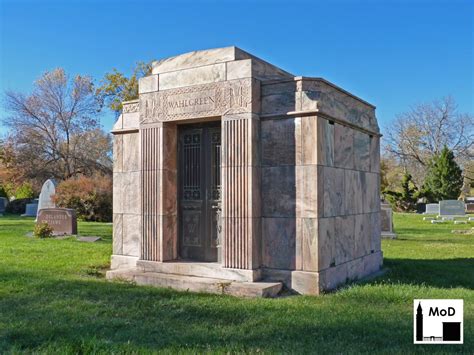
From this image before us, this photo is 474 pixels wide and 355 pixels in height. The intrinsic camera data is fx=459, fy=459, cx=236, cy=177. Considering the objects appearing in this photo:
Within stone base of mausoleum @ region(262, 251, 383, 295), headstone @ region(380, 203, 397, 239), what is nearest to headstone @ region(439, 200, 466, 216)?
headstone @ region(380, 203, 397, 239)

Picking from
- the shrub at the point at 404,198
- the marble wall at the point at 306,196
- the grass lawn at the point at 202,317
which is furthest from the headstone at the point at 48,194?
the shrub at the point at 404,198

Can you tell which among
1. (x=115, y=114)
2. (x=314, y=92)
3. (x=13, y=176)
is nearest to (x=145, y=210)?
(x=314, y=92)

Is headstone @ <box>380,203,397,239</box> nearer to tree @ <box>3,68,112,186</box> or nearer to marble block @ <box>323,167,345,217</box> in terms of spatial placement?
marble block @ <box>323,167,345,217</box>

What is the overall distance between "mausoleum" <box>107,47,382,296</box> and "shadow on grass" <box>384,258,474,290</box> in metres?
0.70

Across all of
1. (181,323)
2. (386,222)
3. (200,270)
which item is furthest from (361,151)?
(386,222)

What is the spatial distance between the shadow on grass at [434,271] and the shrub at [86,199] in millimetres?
17715

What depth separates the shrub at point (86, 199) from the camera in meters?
24.0

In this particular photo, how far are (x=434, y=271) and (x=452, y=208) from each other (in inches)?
812

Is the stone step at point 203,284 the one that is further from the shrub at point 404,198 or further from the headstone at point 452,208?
the shrub at point 404,198

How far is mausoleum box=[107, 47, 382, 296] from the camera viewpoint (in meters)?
6.68

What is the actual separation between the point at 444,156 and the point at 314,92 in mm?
36943

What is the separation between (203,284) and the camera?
6.66m

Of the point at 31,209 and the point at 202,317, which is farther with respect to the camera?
the point at 31,209

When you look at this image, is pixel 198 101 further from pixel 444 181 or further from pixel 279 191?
pixel 444 181
